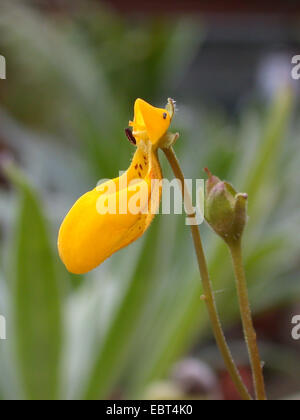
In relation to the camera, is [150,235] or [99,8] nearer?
[150,235]

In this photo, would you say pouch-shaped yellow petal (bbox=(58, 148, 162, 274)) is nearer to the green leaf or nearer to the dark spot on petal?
the dark spot on petal

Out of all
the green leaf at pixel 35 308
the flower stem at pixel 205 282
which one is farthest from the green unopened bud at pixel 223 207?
the green leaf at pixel 35 308

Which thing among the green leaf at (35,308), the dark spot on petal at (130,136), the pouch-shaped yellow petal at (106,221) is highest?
the green leaf at (35,308)

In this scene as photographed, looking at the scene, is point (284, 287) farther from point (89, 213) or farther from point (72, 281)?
point (89, 213)

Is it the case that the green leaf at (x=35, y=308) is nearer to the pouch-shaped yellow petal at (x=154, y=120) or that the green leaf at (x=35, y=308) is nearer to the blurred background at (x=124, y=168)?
the blurred background at (x=124, y=168)

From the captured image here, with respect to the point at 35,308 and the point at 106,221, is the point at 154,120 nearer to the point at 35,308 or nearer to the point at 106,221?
the point at 106,221

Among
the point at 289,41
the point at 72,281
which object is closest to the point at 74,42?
the point at 289,41

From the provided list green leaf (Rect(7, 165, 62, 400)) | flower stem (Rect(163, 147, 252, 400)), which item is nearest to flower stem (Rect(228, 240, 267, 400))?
flower stem (Rect(163, 147, 252, 400))
